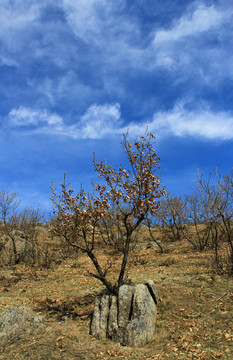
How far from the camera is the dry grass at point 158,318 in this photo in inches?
257

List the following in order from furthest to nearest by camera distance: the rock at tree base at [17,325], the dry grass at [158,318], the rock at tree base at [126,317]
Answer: the rock at tree base at [17,325] < the rock at tree base at [126,317] < the dry grass at [158,318]

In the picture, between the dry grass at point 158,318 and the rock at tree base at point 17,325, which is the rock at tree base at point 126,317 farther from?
the rock at tree base at point 17,325

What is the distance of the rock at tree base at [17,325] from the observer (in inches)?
296

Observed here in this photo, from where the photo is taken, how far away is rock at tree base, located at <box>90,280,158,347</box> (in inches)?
280

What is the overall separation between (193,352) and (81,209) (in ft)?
16.3

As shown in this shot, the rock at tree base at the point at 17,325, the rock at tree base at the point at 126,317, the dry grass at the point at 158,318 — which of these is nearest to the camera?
the dry grass at the point at 158,318

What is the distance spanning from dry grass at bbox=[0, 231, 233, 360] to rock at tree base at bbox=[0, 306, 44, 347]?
0.90 feet

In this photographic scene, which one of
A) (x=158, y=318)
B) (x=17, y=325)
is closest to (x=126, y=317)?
(x=158, y=318)

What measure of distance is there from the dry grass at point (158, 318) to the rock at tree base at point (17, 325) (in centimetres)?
27

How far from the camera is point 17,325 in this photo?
25.5ft

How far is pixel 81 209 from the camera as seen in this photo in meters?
8.58

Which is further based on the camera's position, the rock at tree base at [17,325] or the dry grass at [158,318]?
the rock at tree base at [17,325]

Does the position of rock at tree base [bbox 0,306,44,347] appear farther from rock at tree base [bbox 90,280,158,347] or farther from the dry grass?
rock at tree base [bbox 90,280,158,347]

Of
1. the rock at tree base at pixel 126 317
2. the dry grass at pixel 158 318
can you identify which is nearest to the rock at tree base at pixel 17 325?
the dry grass at pixel 158 318
